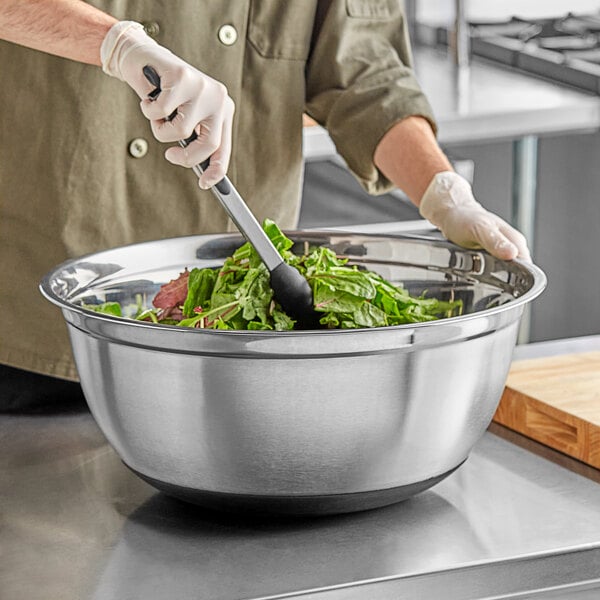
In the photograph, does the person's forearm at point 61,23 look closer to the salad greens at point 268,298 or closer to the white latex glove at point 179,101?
the white latex glove at point 179,101

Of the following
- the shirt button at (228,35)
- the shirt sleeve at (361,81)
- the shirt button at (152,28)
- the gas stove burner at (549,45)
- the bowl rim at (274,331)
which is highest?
the shirt button at (152,28)

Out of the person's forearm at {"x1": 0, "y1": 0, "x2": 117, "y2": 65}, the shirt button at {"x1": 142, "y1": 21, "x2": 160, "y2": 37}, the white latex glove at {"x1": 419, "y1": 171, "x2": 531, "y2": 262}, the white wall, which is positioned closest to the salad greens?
the white latex glove at {"x1": 419, "y1": 171, "x2": 531, "y2": 262}

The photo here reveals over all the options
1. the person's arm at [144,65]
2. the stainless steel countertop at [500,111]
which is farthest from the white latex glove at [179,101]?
the stainless steel countertop at [500,111]

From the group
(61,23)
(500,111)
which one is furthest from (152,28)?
(500,111)

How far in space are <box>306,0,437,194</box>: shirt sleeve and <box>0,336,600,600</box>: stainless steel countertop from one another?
495 millimetres

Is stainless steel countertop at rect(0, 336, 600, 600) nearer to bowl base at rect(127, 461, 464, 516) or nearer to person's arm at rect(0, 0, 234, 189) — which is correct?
bowl base at rect(127, 461, 464, 516)

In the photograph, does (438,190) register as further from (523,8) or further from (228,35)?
(523,8)

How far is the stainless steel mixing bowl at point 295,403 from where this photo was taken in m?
0.93

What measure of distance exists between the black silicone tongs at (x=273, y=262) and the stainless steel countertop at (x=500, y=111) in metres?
1.39

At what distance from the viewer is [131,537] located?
3.33 feet

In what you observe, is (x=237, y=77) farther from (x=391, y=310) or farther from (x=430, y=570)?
(x=430, y=570)

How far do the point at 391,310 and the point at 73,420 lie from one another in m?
0.42

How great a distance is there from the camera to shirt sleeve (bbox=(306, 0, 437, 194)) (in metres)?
1.49

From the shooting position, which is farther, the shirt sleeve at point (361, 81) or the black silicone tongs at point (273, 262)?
the shirt sleeve at point (361, 81)
